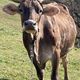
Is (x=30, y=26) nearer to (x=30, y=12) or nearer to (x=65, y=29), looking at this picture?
(x=30, y=12)

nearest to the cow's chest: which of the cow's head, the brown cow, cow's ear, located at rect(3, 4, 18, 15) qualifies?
the brown cow

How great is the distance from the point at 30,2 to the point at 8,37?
32.0ft

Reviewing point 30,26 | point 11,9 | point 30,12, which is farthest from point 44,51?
point 30,26

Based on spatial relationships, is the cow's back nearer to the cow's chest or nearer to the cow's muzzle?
the cow's chest

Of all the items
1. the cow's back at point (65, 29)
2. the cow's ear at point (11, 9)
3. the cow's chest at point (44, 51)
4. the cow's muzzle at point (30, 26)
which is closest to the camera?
the cow's muzzle at point (30, 26)

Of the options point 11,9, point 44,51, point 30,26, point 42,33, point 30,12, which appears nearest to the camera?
point 30,26

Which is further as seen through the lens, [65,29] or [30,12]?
[65,29]

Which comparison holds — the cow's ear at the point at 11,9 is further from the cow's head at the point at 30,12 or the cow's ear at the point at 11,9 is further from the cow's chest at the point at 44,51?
the cow's chest at the point at 44,51

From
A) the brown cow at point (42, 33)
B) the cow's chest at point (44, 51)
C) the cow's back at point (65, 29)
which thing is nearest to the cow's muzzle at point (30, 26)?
the brown cow at point (42, 33)

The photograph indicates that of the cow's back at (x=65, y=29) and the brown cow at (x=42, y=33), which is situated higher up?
the brown cow at (x=42, y=33)

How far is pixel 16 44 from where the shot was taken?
1664cm

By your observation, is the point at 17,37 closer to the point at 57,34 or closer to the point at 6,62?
the point at 6,62

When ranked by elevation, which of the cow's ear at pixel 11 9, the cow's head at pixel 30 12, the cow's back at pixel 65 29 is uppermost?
the cow's head at pixel 30 12

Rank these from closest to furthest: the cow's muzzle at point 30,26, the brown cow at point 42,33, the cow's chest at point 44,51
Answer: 1. the cow's muzzle at point 30,26
2. the brown cow at point 42,33
3. the cow's chest at point 44,51
